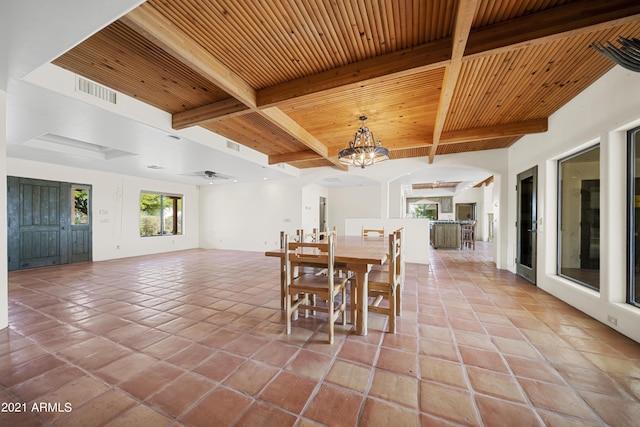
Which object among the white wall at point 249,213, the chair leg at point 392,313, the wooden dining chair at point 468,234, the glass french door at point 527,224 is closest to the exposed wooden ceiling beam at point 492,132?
the glass french door at point 527,224

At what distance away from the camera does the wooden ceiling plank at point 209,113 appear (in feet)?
9.75

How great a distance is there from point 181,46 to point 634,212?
4.28 m

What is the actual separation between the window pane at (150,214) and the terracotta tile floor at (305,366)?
14.9 ft

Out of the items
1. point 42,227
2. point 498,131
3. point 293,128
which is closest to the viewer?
point 293,128

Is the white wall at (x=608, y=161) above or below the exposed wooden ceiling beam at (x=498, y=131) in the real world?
below

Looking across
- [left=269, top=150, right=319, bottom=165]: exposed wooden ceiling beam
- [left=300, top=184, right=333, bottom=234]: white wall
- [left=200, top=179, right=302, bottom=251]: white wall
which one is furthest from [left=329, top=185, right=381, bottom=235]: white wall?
[left=269, top=150, right=319, bottom=165]: exposed wooden ceiling beam

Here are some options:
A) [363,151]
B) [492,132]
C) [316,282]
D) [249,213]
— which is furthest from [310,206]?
[316,282]

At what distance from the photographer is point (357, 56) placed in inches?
87.7

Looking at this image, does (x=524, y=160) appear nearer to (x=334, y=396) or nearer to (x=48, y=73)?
(x=334, y=396)

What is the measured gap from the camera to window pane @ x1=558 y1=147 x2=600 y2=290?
3.11m

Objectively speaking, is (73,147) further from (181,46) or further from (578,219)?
(578,219)

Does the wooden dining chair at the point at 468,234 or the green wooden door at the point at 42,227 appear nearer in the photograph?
the green wooden door at the point at 42,227

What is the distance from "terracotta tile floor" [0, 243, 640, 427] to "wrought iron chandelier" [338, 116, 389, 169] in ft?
6.47

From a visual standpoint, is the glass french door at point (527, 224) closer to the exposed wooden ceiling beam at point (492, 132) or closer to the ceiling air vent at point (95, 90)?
the exposed wooden ceiling beam at point (492, 132)
